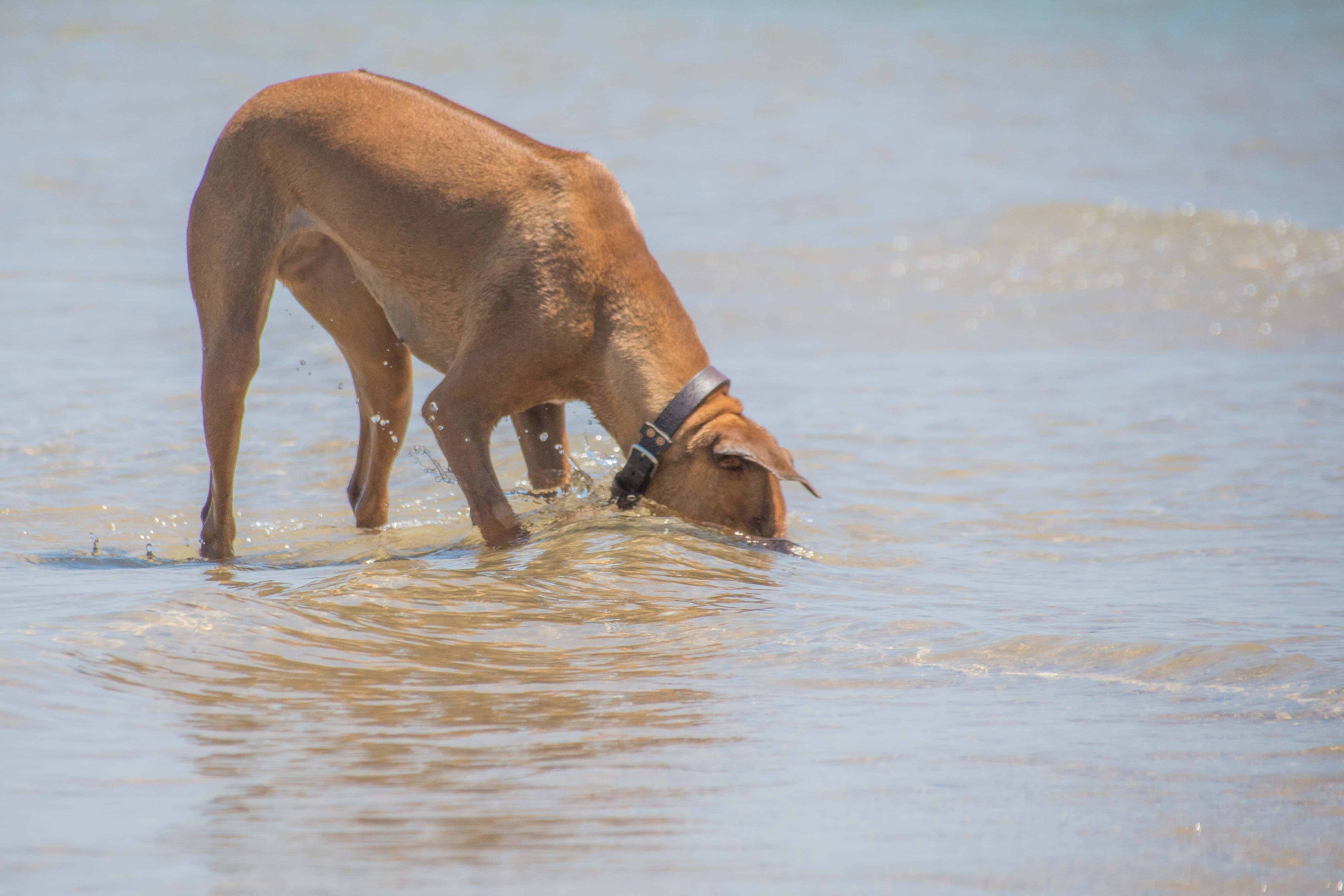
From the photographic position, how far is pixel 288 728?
3314 mm

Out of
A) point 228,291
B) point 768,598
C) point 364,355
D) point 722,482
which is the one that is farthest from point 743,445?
point 228,291

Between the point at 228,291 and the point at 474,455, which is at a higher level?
the point at 228,291

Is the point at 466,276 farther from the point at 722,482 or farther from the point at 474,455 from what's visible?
the point at 722,482

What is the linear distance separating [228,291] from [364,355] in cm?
80

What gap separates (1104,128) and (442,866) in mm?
21983

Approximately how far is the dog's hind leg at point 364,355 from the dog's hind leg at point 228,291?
0.85 ft

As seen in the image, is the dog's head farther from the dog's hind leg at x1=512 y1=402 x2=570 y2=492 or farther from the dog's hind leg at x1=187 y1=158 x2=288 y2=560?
the dog's hind leg at x1=187 y1=158 x2=288 y2=560

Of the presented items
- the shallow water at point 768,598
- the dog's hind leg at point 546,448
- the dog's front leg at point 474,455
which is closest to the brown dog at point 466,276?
the dog's front leg at point 474,455

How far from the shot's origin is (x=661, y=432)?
16.9 feet

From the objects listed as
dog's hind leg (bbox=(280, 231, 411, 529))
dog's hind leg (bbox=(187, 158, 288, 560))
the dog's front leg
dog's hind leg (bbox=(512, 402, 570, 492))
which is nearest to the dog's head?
the dog's front leg

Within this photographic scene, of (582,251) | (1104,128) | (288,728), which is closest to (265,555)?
(582,251)

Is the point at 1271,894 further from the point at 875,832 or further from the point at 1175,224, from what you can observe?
the point at 1175,224

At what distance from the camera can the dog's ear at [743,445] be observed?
4898 millimetres

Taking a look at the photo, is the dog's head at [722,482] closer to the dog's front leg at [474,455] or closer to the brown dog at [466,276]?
the brown dog at [466,276]
